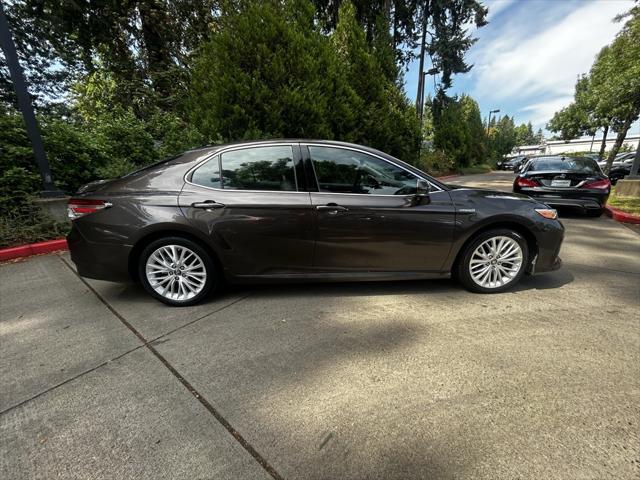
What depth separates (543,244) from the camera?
10.2 feet

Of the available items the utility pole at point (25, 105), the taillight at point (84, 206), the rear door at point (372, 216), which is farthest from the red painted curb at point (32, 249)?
the rear door at point (372, 216)

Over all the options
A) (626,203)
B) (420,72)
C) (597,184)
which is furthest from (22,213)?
(420,72)

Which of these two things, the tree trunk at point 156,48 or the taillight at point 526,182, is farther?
the tree trunk at point 156,48

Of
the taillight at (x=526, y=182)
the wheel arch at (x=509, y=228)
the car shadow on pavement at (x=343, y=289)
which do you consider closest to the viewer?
the wheel arch at (x=509, y=228)

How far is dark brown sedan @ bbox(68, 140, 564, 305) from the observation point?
277 cm

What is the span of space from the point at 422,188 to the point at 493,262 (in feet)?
3.55

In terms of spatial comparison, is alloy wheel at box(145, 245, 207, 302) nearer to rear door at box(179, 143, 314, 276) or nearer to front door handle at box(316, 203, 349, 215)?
rear door at box(179, 143, 314, 276)

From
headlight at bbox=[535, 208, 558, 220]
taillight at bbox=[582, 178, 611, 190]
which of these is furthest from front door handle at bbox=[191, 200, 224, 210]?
taillight at bbox=[582, 178, 611, 190]

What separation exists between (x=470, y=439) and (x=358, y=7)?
58.5 ft

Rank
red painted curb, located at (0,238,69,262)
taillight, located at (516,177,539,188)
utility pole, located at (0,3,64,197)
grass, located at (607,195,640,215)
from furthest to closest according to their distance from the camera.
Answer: grass, located at (607,195,640,215) < taillight, located at (516,177,539,188) < utility pole, located at (0,3,64,197) < red painted curb, located at (0,238,69,262)

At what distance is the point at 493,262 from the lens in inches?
123

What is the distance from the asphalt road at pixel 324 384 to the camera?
1.47 meters

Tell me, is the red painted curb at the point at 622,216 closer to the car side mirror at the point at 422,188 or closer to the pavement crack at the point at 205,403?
the car side mirror at the point at 422,188

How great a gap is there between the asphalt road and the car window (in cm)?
106
